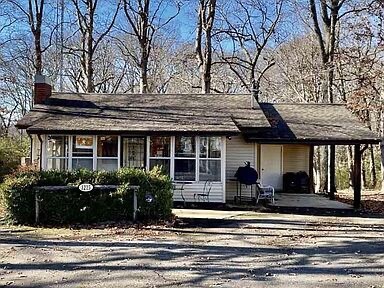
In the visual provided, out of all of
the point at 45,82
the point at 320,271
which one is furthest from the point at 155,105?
the point at 320,271

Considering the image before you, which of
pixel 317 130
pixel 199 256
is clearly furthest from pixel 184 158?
pixel 199 256

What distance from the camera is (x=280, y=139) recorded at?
17516 millimetres

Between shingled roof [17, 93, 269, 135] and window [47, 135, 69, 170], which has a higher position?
shingled roof [17, 93, 269, 135]

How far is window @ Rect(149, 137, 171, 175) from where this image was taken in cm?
1664

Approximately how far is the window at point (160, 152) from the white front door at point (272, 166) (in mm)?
5727

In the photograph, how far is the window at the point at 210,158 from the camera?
649 inches

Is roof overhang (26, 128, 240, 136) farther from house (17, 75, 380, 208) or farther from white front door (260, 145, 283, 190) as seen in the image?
white front door (260, 145, 283, 190)

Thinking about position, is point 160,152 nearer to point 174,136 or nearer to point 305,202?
point 174,136

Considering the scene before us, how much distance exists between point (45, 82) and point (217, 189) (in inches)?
336

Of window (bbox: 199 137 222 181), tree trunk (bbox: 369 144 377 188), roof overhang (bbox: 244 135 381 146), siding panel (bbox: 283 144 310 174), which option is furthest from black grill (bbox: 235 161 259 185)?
tree trunk (bbox: 369 144 377 188)

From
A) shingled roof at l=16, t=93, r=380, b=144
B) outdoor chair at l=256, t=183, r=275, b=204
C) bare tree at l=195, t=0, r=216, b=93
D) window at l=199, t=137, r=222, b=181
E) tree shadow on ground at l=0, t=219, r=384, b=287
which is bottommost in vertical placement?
tree shadow on ground at l=0, t=219, r=384, b=287

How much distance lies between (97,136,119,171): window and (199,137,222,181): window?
9.37 feet

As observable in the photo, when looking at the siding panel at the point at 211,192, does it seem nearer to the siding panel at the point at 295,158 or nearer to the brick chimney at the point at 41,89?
the siding panel at the point at 295,158

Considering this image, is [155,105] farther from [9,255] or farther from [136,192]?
[9,255]
